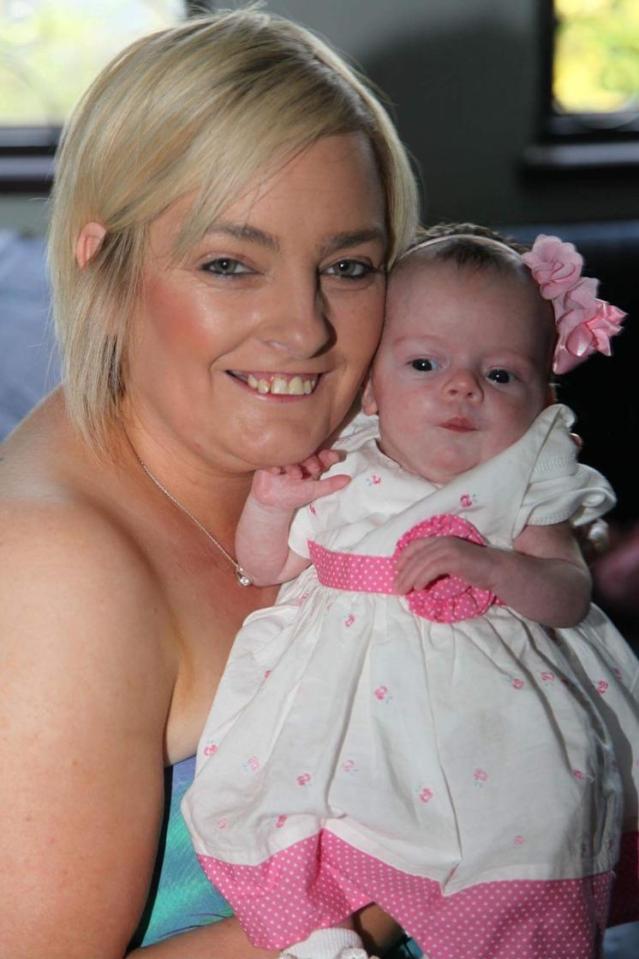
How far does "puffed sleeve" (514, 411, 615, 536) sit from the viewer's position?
1499 millimetres

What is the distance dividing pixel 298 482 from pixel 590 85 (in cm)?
308

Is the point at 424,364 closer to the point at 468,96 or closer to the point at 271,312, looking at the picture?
the point at 271,312

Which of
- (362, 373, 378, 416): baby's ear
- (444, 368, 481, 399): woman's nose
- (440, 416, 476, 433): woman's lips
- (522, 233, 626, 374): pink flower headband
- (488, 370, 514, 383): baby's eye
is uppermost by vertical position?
(522, 233, 626, 374): pink flower headband

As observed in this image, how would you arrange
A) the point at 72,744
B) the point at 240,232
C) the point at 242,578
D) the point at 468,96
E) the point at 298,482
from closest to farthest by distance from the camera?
1. the point at 72,744
2. the point at 240,232
3. the point at 298,482
4. the point at 242,578
5. the point at 468,96

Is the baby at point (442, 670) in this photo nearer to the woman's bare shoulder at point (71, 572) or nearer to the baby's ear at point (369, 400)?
the baby's ear at point (369, 400)

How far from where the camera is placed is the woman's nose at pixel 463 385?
58.5 inches

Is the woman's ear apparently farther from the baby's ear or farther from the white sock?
the white sock

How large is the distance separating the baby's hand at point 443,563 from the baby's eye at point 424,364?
0.21 m

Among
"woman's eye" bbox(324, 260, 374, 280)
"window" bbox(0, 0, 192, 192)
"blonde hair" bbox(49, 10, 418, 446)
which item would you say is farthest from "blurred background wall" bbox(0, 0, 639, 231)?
"woman's eye" bbox(324, 260, 374, 280)

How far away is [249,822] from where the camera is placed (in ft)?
4.61

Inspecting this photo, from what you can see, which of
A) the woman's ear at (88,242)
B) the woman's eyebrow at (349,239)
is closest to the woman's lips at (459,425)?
the woman's eyebrow at (349,239)

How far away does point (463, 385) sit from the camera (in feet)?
4.87

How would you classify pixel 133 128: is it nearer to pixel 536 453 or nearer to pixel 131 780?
pixel 536 453

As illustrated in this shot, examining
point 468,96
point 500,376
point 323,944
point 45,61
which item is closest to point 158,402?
point 500,376
